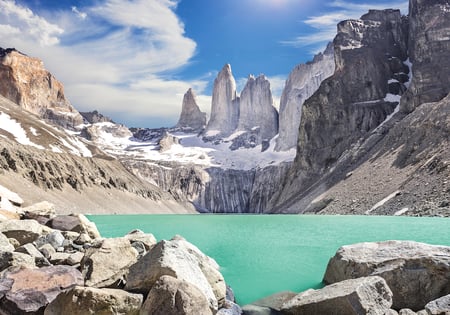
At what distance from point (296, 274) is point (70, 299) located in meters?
9.86

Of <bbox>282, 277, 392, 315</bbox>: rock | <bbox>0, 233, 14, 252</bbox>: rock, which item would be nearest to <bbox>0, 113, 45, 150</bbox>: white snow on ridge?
<bbox>0, 233, 14, 252</bbox>: rock

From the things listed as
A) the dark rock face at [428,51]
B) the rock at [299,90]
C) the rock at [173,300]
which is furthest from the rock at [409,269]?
the rock at [299,90]

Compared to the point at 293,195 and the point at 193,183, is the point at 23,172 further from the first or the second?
the point at 193,183

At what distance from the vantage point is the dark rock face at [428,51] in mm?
88625

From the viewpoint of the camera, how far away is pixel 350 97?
10575 centimetres

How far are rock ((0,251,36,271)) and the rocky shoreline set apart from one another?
0.02 m

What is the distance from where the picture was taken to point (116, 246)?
39.8 feet

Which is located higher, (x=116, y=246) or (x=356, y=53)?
(x=356, y=53)

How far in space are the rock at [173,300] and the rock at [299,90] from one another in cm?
17031

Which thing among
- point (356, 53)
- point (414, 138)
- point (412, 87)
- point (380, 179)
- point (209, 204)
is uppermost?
point (356, 53)

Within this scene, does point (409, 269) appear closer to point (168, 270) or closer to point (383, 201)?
point (168, 270)

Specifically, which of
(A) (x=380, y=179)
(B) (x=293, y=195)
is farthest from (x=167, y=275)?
(B) (x=293, y=195)

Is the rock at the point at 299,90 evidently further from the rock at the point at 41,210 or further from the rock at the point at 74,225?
the rock at the point at 74,225

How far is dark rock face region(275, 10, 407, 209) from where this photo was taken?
3937 inches
